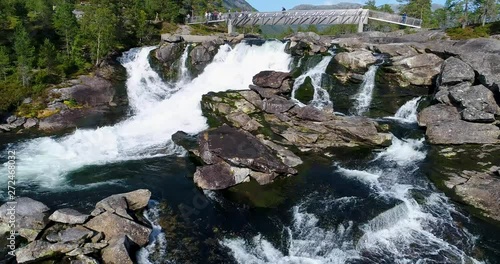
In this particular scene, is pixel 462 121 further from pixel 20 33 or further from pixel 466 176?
pixel 20 33

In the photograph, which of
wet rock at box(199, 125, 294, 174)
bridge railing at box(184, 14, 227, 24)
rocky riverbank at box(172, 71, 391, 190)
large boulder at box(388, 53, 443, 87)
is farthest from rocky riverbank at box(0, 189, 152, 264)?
bridge railing at box(184, 14, 227, 24)

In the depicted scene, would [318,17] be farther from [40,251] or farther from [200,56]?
[40,251]

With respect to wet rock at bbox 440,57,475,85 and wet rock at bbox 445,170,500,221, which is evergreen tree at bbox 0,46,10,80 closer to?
wet rock at bbox 445,170,500,221

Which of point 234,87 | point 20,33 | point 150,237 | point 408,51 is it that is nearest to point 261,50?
point 234,87

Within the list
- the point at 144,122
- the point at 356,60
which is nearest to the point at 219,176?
the point at 144,122

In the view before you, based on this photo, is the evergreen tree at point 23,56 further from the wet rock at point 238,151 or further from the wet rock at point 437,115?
the wet rock at point 437,115

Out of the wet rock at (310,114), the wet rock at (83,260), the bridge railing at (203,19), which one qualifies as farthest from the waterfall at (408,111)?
the bridge railing at (203,19)

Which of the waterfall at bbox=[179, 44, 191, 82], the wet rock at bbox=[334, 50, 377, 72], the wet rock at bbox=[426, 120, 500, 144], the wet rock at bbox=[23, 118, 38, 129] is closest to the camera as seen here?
the wet rock at bbox=[426, 120, 500, 144]
